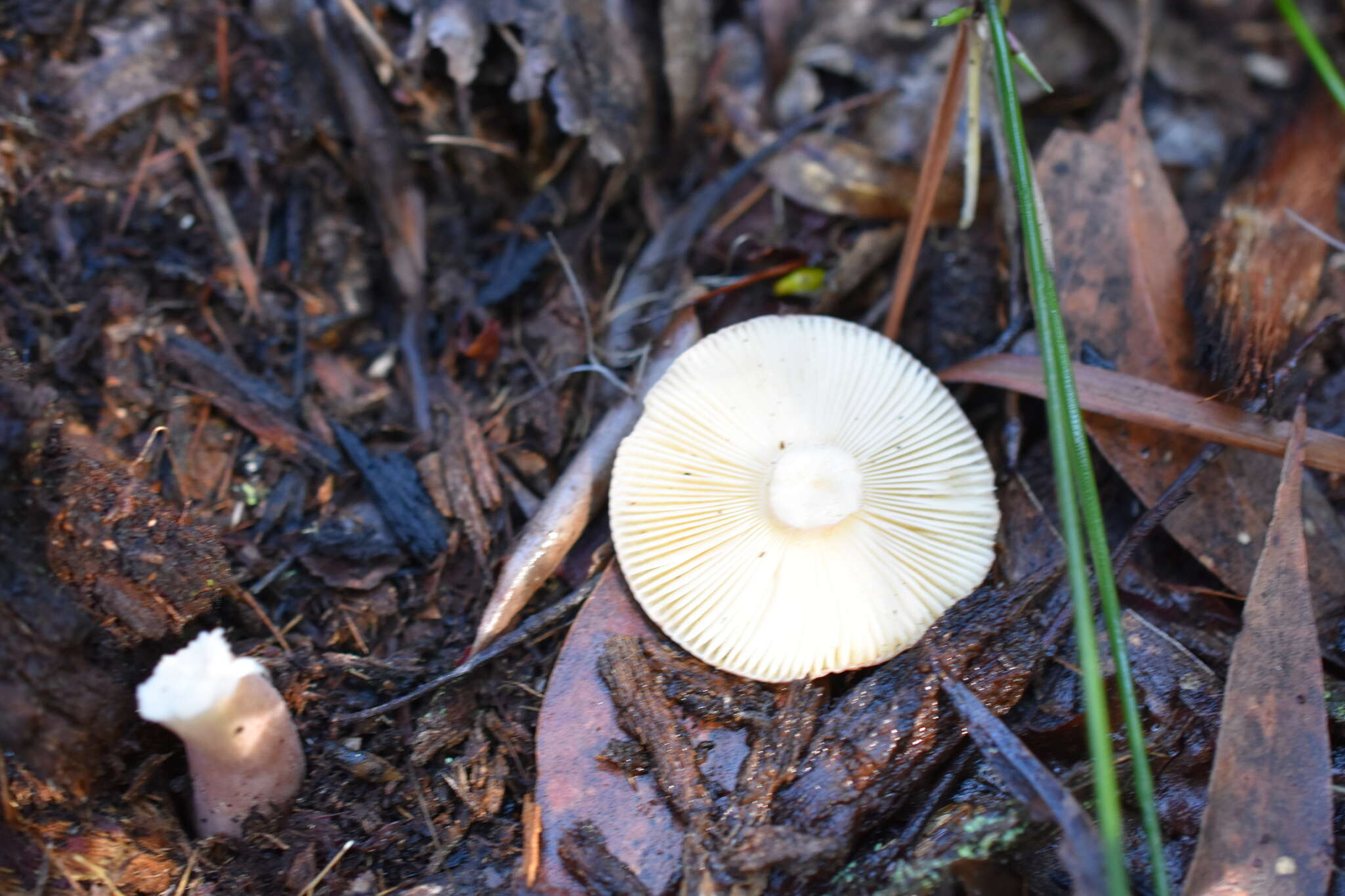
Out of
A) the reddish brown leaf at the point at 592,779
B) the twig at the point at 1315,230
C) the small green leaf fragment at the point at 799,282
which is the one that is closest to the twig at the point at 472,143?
the small green leaf fragment at the point at 799,282

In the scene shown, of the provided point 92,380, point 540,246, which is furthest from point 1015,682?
point 92,380

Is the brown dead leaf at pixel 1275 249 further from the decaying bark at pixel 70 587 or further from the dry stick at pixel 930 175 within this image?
the decaying bark at pixel 70 587

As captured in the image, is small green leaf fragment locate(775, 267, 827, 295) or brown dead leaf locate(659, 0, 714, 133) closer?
small green leaf fragment locate(775, 267, 827, 295)

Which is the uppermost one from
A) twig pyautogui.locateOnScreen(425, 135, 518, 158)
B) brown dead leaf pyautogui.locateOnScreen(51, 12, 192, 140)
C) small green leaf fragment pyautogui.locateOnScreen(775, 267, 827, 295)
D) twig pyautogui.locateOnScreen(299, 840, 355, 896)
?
brown dead leaf pyautogui.locateOnScreen(51, 12, 192, 140)

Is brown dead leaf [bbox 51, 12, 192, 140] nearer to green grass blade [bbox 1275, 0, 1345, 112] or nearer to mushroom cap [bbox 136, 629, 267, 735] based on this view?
mushroom cap [bbox 136, 629, 267, 735]

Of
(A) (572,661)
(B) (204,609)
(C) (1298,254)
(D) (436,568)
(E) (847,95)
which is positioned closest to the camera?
(B) (204,609)

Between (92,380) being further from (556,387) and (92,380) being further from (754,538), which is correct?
(754,538)

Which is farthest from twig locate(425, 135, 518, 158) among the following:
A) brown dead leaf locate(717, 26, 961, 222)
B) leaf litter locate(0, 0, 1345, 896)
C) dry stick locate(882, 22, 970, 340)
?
dry stick locate(882, 22, 970, 340)
